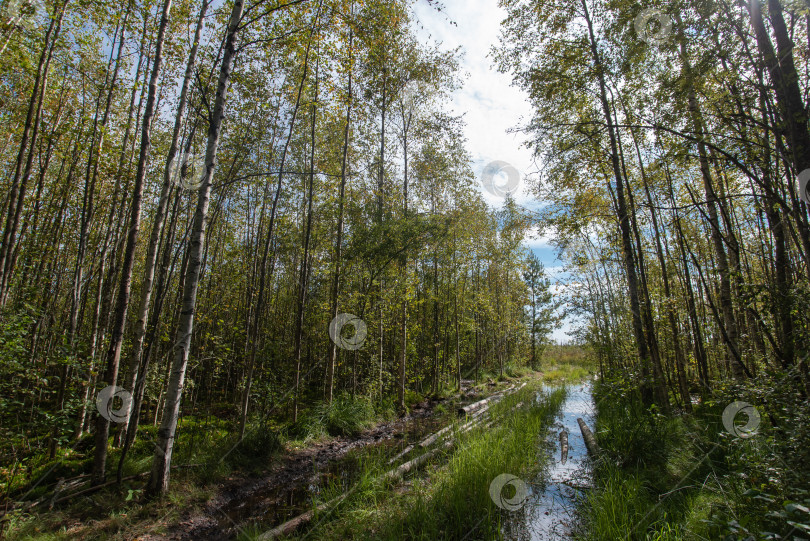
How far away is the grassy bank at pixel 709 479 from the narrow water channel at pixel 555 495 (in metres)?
0.26

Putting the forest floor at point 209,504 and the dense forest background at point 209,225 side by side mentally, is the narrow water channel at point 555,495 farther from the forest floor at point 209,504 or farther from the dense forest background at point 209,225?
the dense forest background at point 209,225

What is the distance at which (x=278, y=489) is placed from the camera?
4.80m

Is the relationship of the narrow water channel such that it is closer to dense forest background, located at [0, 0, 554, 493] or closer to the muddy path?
the muddy path

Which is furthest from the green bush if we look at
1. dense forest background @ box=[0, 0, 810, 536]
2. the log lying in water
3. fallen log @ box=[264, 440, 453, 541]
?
the log lying in water

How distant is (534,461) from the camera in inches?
197

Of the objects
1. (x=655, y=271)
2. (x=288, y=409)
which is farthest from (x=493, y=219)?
(x=288, y=409)

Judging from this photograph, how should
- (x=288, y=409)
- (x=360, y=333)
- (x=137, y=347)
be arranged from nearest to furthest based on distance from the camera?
1. (x=137, y=347)
2. (x=288, y=409)
3. (x=360, y=333)

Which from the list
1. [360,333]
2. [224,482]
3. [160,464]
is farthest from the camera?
[360,333]

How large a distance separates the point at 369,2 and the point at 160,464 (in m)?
6.67

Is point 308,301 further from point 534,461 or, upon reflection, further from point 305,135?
point 534,461

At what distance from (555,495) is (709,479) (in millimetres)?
1619

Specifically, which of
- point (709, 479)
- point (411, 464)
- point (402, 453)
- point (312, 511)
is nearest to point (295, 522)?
point (312, 511)

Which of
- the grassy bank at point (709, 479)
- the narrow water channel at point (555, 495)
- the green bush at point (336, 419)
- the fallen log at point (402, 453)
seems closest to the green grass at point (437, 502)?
the narrow water channel at point (555, 495)

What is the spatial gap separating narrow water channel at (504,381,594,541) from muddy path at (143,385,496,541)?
2329 mm
